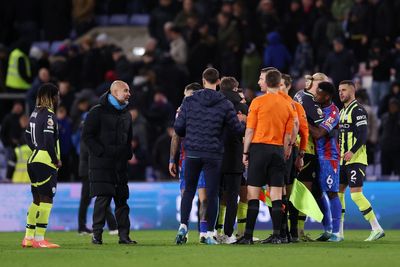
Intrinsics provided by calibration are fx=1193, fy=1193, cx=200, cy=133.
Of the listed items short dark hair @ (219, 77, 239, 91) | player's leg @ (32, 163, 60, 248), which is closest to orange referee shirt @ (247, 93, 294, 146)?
short dark hair @ (219, 77, 239, 91)

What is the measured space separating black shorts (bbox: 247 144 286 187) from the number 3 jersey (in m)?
2.68

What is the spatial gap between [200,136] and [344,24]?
45.9 feet

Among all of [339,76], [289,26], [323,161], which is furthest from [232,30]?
[323,161]

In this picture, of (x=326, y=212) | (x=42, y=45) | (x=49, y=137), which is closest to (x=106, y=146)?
(x=49, y=137)

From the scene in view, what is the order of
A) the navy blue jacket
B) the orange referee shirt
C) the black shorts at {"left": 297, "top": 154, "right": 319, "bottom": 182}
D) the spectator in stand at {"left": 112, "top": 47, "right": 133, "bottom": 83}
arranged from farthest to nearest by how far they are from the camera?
1. the spectator in stand at {"left": 112, "top": 47, "right": 133, "bottom": 83}
2. the black shorts at {"left": 297, "top": 154, "right": 319, "bottom": 182}
3. the navy blue jacket
4. the orange referee shirt

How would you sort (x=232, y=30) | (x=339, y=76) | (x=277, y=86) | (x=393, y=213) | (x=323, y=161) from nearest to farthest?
1. (x=277, y=86)
2. (x=323, y=161)
3. (x=393, y=213)
4. (x=339, y=76)
5. (x=232, y=30)

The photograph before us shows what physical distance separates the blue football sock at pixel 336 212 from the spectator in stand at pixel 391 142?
7944 millimetres

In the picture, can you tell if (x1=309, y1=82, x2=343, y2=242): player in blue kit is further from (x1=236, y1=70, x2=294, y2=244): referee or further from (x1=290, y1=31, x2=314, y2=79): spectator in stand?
(x1=290, y1=31, x2=314, y2=79): spectator in stand

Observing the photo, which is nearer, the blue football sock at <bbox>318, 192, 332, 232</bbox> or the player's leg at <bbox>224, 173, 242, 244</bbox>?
the player's leg at <bbox>224, 173, 242, 244</bbox>

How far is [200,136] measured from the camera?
16.1m

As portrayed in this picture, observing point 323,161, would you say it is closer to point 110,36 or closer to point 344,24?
point 344,24

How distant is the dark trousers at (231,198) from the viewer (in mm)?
16469

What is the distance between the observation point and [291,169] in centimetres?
1688

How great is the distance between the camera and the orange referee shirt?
15.8 metres
